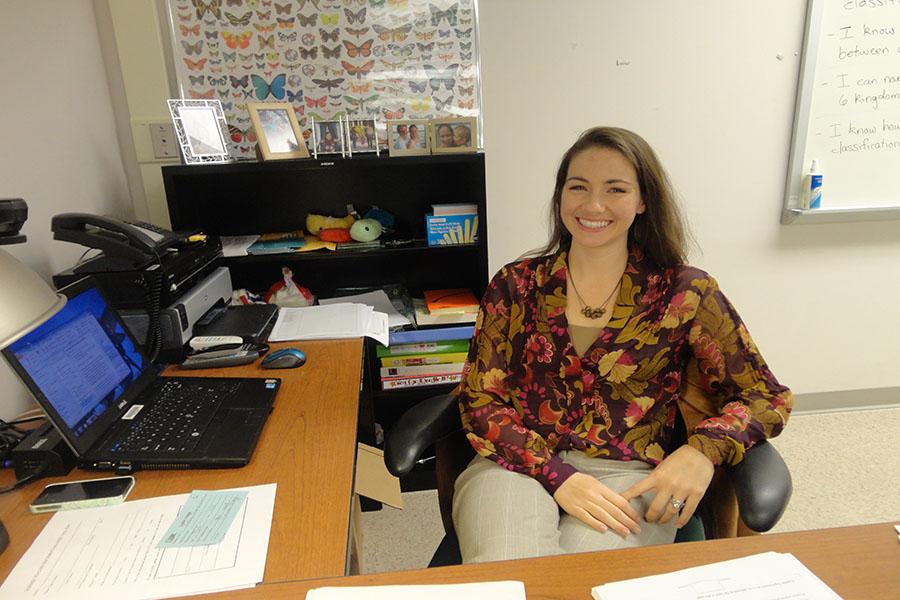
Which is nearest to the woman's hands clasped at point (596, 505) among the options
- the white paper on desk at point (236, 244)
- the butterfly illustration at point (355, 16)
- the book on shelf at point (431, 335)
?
the book on shelf at point (431, 335)

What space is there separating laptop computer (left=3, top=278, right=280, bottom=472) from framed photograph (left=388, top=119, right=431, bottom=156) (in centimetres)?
94

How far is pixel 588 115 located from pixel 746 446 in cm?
147

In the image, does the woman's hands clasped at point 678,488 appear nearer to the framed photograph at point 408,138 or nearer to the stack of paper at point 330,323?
the stack of paper at point 330,323

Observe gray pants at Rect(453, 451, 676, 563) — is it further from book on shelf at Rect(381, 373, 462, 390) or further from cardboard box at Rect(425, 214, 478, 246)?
cardboard box at Rect(425, 214, 478, 246)

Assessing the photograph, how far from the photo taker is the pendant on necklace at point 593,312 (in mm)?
1301

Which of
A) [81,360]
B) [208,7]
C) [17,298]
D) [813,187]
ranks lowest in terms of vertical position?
[81,360]

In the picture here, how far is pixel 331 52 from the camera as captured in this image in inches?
80.2

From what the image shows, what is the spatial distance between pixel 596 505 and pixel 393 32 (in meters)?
1.74

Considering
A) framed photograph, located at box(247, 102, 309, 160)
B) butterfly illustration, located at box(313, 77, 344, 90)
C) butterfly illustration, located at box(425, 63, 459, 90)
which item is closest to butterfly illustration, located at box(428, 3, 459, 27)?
butterfly illustration, located at box(425, 63, 459, 90)

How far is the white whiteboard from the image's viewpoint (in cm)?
213

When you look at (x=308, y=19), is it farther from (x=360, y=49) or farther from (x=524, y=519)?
(x=524, y=519)

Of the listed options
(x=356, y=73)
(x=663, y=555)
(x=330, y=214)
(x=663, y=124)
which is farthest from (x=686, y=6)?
(x=663, y=555)

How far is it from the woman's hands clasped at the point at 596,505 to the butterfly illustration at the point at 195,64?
1.86 metres

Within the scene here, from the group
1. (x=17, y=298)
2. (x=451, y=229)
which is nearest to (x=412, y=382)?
(x=451, y=229)
